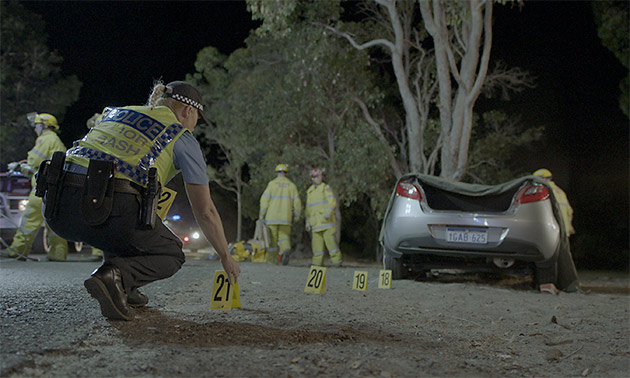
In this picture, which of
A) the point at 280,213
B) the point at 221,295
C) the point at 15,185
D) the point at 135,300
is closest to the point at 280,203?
the point at 280,213

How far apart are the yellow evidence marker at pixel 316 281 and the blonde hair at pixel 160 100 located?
2725 mm

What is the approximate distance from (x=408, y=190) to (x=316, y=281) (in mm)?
2071

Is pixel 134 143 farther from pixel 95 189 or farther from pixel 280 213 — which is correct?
pixel 280 213

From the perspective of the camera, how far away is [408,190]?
7250 mm

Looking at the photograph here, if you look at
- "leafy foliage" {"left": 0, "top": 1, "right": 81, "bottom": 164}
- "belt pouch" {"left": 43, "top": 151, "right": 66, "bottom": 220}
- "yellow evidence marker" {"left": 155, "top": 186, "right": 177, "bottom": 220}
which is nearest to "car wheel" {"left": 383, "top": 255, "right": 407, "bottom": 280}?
"yellow evidence marker" {"left": 155, "top": 186, "right": 177, "bottom": 220}

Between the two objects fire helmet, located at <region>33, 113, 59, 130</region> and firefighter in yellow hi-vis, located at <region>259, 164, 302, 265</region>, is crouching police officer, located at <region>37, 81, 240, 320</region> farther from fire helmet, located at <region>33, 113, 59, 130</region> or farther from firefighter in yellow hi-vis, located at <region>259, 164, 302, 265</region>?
firefighter in yellow hi-vis, located at <region>259, 164, 302, 265</region>

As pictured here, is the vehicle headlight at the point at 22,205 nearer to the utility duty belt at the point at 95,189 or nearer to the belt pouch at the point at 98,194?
the utility duty belt at the point at 95,189

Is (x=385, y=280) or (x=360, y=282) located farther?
(x=385, y=280)

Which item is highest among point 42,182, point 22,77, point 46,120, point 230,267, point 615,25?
point 615,25

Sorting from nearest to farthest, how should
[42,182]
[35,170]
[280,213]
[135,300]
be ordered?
[42,182]
[135,300]
[35,170]
[280,213]

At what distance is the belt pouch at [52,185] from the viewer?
129 inches

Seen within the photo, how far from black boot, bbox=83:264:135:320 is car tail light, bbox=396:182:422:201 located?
4510 millimetres

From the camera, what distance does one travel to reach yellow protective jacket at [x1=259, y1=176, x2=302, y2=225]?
1160 centimetres

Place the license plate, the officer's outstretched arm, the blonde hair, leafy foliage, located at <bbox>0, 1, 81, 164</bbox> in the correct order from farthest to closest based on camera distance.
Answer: leafy foliage, located at <bbox>0, 1, 81, 164</bbox>, the license plate, the blonde hair, the officer's outstretched arm
